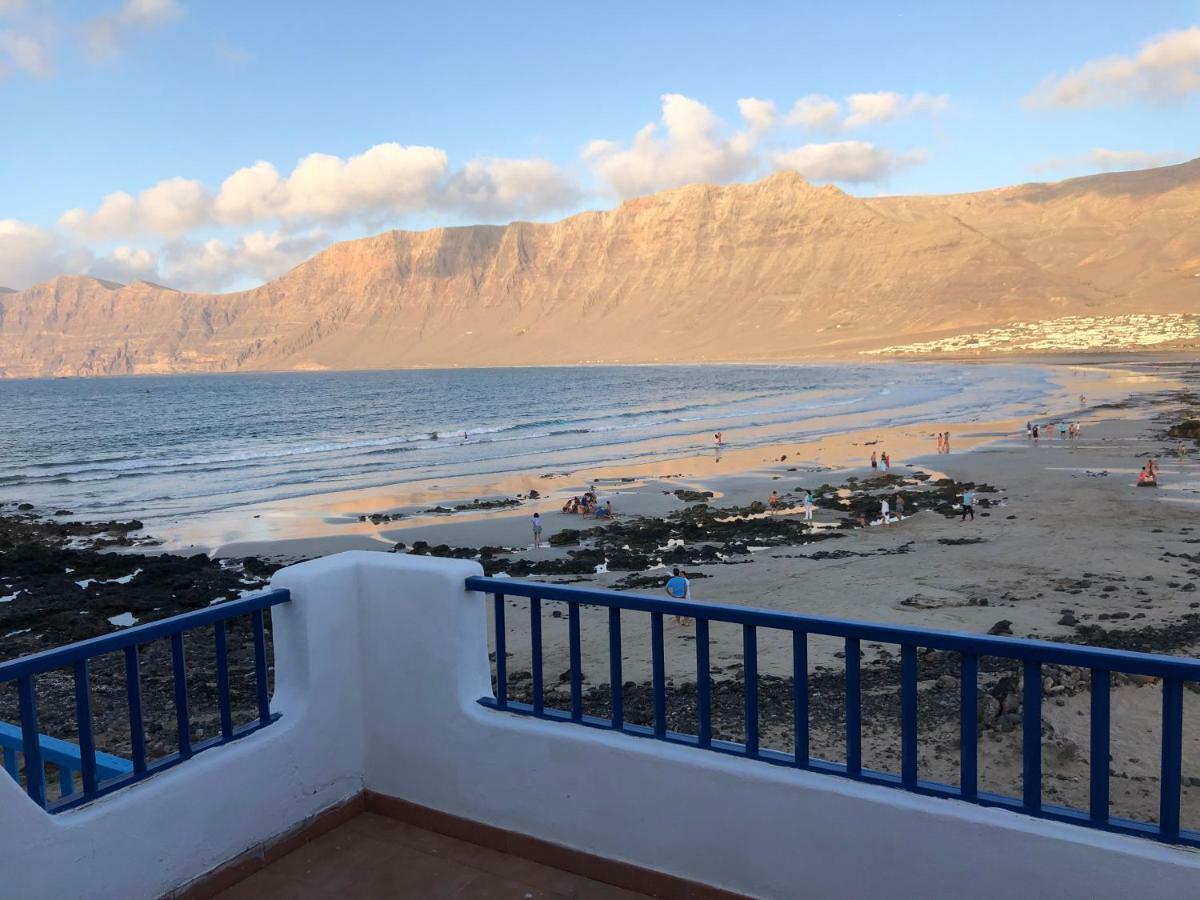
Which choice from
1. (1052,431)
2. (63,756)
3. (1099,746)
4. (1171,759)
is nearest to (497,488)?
(1052,431)

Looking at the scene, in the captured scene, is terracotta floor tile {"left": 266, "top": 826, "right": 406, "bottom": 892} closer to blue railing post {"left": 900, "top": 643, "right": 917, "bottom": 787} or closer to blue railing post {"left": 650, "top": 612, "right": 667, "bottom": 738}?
blue railing post {"left": 650, "top": 612, "right": 667, "bottom": 738}

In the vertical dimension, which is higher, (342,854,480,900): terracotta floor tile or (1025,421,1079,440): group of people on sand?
(342,854,480,900): terracotta floor tile

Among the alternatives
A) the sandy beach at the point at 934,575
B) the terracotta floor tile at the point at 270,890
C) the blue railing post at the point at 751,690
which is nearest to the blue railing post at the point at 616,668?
the blue railing post at the point at 751,690

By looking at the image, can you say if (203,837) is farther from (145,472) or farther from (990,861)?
(145,472)

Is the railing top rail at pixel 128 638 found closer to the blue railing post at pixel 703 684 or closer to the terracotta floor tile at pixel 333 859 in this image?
the terracotta floor tile at pixel 333 859

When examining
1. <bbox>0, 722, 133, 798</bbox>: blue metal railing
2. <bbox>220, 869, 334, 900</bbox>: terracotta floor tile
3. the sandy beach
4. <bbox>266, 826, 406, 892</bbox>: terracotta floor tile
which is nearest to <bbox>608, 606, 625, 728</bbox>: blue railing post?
<bbox>266, 826, 406, 892</bbox>: terracotta floor tile

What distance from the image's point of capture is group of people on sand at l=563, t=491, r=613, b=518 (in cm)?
2303

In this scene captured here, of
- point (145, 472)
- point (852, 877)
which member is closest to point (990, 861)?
point (852, 877)

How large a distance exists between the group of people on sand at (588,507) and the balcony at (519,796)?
18.6 m

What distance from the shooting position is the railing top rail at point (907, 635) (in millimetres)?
2691

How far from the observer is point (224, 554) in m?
20.6

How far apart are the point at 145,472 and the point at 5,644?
2890 centimetres

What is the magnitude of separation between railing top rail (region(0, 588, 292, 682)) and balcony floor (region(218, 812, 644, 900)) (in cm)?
106

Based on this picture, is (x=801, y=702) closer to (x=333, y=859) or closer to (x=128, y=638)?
(x=333, y=859)
